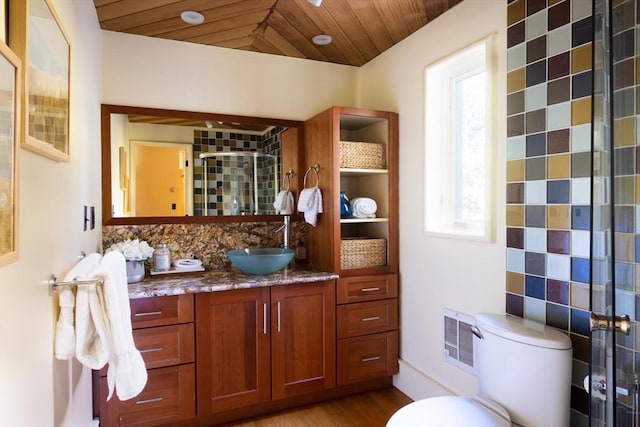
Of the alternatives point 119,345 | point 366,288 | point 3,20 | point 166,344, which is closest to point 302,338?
point 366,288

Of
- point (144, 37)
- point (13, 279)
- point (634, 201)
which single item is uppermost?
point (144, 37)

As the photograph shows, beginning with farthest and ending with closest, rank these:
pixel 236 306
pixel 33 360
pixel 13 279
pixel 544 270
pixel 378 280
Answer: pixel 378 280, pixel 236 306, pixel 544 270, pixel 33 360, pixel 13 279

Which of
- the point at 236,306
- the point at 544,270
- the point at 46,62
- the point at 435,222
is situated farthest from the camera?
the point at 435,222

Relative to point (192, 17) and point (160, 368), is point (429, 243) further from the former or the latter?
point (192, 17)

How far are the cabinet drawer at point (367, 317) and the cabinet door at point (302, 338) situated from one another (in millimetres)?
81

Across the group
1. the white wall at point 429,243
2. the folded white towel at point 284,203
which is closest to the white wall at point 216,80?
the white wall at point 429,243

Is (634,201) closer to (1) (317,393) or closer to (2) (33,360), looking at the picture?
(2) (33,360)

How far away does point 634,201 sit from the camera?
111 cm

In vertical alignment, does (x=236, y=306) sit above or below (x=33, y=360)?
below

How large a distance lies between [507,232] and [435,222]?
0.57 m

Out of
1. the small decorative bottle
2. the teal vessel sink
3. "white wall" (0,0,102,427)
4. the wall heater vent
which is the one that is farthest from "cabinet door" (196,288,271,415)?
the wall heater vent

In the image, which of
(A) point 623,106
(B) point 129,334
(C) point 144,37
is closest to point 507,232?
(A) point 623,106

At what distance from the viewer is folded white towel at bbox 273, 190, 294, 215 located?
2740mm

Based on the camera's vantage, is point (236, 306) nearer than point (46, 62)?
No
